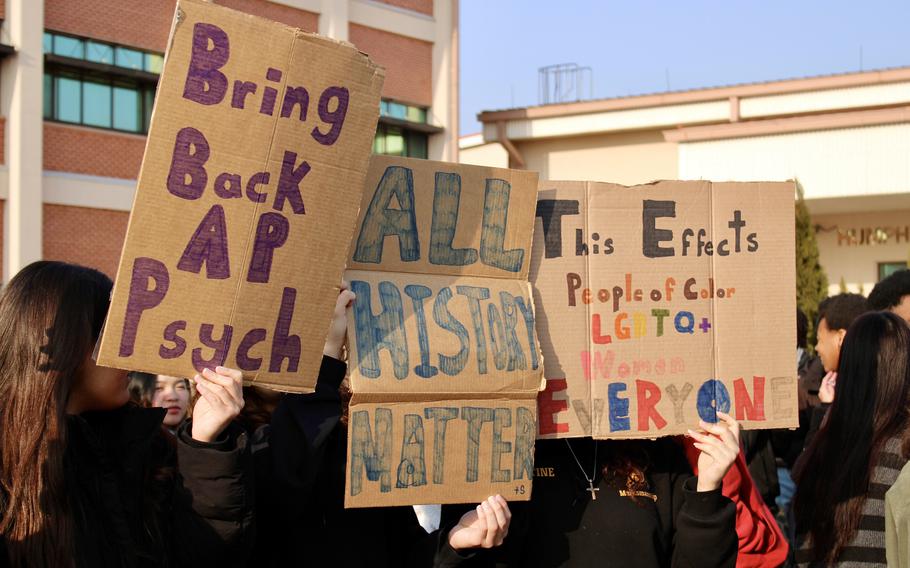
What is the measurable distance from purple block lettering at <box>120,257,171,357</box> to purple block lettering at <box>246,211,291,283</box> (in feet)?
0.69

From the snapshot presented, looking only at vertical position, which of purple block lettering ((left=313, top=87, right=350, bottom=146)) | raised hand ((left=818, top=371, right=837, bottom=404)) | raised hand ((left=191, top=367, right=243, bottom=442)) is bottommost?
raised hand ((left=818, top=371, right=837, bottom=404))

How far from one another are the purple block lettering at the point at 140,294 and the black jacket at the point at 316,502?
0.50m

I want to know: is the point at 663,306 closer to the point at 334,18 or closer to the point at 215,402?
the point at 215,402

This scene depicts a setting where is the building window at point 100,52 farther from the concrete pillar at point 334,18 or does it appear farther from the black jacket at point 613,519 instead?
the black jacket at point 613,519

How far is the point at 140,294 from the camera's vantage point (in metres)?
2.55

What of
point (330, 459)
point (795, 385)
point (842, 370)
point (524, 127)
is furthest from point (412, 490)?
point (524, 127)

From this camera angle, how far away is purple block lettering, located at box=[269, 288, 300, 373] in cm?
269

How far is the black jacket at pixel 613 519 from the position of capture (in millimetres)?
3057

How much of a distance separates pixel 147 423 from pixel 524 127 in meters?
21.3

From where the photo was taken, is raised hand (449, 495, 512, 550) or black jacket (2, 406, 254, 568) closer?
black jacket (2, 406, 254, 568)

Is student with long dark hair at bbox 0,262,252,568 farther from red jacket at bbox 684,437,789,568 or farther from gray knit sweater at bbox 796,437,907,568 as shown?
gray knit sweater at bbox 796,437,907,568

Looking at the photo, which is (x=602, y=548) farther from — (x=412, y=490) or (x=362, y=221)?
(x=362, y=221)

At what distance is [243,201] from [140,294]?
0.33 m

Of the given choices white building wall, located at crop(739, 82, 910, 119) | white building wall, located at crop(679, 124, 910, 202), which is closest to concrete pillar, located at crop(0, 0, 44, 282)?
white building wall, located at crop(679, 124, 910, 202)
